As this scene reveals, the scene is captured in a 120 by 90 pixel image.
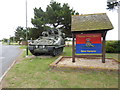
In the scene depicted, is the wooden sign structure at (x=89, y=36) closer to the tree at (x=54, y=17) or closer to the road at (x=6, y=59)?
the road at (x=6, y=59)

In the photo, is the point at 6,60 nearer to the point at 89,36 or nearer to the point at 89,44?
the point at 89,44

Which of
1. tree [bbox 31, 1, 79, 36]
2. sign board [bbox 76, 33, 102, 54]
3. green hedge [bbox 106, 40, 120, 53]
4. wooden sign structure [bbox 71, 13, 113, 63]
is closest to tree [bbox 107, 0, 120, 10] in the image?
green hedge [bbox 106, 40, 120, 53]

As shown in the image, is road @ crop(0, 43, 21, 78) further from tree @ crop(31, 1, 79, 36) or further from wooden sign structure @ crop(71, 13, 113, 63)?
tree @ crop(31, 1, 79, 36)

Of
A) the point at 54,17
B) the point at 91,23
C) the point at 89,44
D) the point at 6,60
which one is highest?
the point at 54,17

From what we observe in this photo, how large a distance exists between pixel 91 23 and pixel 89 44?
121 centimetres

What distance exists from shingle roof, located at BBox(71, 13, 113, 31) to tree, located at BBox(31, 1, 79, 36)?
489 inches

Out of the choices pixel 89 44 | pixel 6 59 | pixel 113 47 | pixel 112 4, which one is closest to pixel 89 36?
pixel 89 44

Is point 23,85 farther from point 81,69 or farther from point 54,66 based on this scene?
point 81,69

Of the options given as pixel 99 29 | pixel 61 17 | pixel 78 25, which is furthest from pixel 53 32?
pixel 61 17

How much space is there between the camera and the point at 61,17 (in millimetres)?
19281

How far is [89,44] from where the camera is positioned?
251 inches

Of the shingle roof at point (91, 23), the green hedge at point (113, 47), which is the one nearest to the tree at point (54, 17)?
the green hedge at point (113, 47)

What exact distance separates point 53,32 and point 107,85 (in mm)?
9037

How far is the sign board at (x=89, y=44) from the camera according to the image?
627cm
